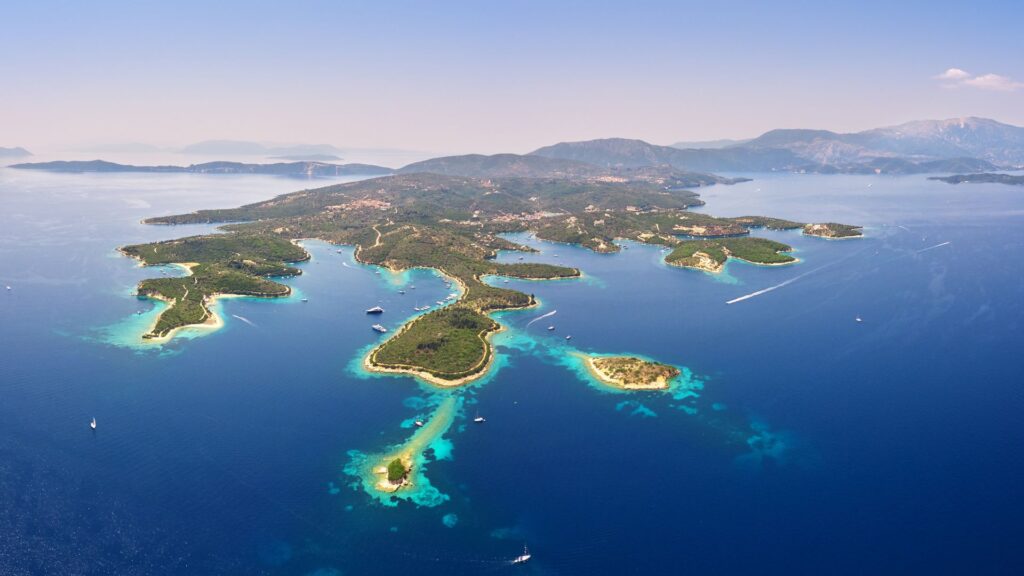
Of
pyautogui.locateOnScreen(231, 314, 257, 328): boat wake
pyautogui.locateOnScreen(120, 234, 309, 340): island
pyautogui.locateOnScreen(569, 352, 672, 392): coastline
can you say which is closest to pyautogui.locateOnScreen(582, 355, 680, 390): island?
pyautogui.locateOnScreen(569, 352, 672, 392): coastline

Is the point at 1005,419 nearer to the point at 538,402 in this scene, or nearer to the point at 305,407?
the point at 538,402

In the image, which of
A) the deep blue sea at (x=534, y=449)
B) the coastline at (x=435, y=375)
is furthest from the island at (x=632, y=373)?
the coastline at (x=435, y=375)

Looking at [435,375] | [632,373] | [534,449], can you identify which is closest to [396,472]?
[534,449]

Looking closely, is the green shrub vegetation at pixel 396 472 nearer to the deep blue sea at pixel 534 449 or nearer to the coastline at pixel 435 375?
the deep blue sea at pixel 534 449

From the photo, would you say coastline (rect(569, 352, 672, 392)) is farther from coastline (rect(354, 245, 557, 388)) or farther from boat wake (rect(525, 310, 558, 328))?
boat wake (rect(525, 310, 558, 328))

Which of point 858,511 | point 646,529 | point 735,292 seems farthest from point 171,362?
point 735,292
